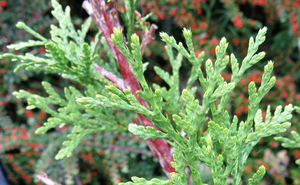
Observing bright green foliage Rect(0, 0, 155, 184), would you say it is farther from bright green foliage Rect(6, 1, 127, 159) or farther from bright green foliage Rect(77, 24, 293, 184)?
bright green foliage Rect(77, 24, 293, 184)

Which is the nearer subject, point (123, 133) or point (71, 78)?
point (71, 78)

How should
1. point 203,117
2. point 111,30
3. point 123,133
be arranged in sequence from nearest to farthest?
1. point 203,117
2. point 111,30
3. point 123,133

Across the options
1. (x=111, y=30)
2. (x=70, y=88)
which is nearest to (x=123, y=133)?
(x=70, y=88)

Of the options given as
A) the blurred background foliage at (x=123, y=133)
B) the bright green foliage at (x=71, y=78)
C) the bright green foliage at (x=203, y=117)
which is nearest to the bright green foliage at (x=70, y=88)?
the bright green foliage at (x=71, y=78)

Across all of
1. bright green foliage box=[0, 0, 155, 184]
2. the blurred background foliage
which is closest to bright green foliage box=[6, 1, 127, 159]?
bright green foliage box=[0, 0, 155, 184]

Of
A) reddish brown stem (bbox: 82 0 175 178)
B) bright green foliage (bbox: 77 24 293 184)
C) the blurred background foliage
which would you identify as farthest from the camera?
the blurred background foliage

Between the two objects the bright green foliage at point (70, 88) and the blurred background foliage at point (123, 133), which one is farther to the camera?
the blurred background foliage at point (123, 133)

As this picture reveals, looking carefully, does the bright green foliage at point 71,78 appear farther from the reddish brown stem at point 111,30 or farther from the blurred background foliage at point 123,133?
the blurred background foliage at point 123,133

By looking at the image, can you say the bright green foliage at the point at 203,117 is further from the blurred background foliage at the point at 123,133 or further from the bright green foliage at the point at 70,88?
the blurred background foliage at the point at 123,133

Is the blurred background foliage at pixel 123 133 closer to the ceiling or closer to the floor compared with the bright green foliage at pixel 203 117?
closer to the ceiling

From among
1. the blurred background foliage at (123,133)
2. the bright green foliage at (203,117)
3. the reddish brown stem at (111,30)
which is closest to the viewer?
the bright green foliage at (203,117)

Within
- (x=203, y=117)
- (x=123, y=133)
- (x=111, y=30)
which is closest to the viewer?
(x=203, y=117)

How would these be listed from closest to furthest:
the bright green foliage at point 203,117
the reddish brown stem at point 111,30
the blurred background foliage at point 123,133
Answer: the bright green foliage at point 203,117 → the reddish brown stem at point 111,30 → the blurred background foliage at point 123,133

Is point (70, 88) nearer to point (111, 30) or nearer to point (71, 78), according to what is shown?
point (71, 78)
